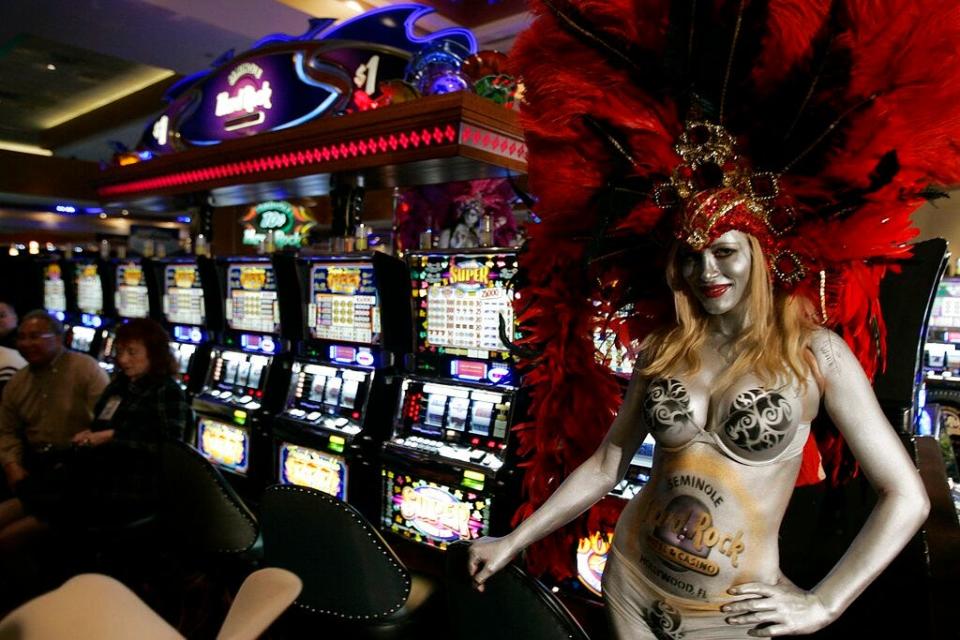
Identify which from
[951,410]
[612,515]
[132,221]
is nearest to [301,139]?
[612,515]

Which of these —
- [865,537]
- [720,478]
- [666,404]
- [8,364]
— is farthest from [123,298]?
[865,537]

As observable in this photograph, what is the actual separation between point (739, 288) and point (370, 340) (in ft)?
8.57

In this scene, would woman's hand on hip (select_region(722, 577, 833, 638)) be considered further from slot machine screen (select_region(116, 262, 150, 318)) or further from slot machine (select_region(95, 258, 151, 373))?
slot machine screen (select_region(116, 262, 150, 318))

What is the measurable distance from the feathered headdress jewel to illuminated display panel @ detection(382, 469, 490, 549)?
1603mm

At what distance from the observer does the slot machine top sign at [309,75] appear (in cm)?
434

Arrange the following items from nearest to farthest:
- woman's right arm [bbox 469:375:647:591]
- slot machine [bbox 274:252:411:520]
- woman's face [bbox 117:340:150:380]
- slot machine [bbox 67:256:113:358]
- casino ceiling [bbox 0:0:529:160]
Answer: woman's right arm [bbox 469:375:647:591] < woman's face [bbox 117:340:150:380] < slot machine [bbox 274:252:411:520] < casino ceiling [bbox 0:0:529:160] < slot machine [bbox 67:256:113:358]

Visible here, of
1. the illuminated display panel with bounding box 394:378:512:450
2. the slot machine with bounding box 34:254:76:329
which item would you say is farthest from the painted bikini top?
the slot machine with bounding box 34:254:76:329

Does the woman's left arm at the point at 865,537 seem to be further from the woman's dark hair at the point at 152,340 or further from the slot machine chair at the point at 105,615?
the woman's dark hair at the point at 152,340

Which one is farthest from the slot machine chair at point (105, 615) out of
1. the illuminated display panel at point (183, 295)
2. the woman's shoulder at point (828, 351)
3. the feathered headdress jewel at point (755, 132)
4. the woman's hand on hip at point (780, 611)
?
the illuminated display panel at point (183, 295)

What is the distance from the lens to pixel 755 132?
4.72ft

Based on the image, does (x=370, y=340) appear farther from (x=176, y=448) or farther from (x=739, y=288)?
(x=739, y=288)

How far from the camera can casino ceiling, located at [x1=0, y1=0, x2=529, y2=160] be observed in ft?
18.7

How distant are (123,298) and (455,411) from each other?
4255mm

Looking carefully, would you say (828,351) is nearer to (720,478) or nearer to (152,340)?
(720,478)
